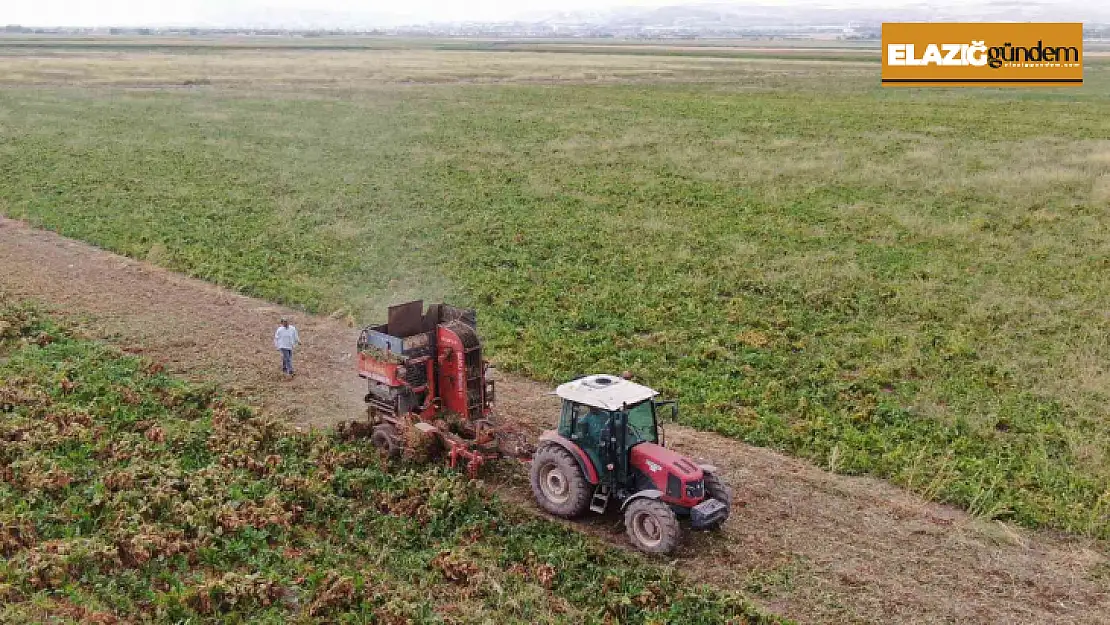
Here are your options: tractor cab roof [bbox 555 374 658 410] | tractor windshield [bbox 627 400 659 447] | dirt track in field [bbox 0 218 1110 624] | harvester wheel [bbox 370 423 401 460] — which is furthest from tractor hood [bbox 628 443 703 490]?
harvester wheel [bbox 370 423 401 460]

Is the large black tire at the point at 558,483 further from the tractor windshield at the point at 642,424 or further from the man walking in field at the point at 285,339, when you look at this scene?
the man walking in field at the point at 285,339

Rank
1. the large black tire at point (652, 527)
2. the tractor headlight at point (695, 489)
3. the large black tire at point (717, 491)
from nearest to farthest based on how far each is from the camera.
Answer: the large black tire at point (652, 527) < the tractor headlight at point (695, 489) < the large black tire at point (717, 491)

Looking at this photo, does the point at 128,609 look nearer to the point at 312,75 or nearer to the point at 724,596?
the point at 724,596

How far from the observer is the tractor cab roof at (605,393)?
13508 mm

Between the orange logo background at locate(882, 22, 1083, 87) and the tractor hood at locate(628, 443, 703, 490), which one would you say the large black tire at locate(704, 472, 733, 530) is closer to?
the tractor hood at locate(628, 443, 703, 490)

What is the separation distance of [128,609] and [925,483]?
13136 mm

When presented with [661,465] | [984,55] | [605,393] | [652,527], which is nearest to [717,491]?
[661,465]

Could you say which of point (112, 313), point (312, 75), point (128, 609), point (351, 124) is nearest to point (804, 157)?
point (351, 124)

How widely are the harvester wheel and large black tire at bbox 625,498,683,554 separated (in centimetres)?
464

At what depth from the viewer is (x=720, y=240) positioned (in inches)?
1286

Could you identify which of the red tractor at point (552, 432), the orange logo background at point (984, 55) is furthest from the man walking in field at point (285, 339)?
the orange logo background at point (984, 55)

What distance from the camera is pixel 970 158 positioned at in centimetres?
4853

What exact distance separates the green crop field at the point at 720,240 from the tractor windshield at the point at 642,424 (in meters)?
4.36

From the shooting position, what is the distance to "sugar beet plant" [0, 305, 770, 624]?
11797 millimetres
